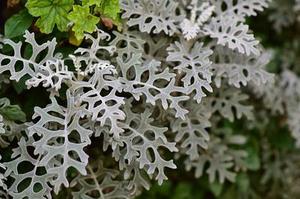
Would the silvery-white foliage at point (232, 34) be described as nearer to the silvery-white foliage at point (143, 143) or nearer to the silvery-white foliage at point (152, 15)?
the silvery-white foliage at point (152, 15)

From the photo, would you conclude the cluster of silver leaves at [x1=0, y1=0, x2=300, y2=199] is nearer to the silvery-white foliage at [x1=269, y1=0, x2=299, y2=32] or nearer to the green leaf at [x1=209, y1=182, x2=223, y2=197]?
the green leaf at [x1=209, y1=182, x2=223, y2=197]

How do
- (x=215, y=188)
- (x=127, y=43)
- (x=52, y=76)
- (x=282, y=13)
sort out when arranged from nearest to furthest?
(x=52, y=76) → (x=127, y=43) → (x=215, y=188) → (x=282, y=13)

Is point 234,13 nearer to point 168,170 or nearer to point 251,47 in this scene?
point 251,47

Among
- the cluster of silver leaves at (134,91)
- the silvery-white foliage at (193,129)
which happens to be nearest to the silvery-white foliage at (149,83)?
the cluster of silver leaves at (134,91)

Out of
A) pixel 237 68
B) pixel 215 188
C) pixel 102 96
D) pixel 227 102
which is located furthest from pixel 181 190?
pixel 102 96

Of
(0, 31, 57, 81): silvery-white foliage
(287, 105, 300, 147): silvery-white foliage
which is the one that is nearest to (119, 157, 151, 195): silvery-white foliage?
(0, 31, 57, 81): silvery-white foliage

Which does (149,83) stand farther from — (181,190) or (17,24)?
(181,190)
